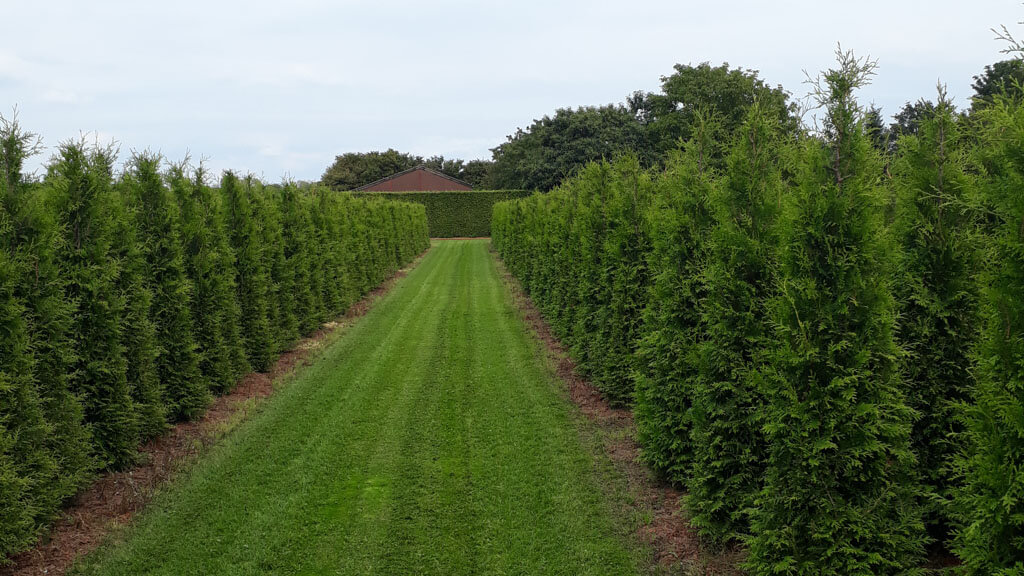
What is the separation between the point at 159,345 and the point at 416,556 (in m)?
5.08

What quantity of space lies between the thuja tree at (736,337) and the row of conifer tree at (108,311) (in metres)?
5.79

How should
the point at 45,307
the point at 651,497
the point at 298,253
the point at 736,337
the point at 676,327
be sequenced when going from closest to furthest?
the point at 736,337 → the point at 45,307 → the point at 676,327 → the point at 651,497 → the point at 298,253

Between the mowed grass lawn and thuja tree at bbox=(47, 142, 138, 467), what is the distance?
3.13 ft

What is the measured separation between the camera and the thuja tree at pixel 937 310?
15.5 ft

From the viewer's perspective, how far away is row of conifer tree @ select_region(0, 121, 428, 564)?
5336 millimetres

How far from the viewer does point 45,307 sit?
5773mm

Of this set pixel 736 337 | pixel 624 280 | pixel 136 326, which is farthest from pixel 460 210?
pixel 736 337

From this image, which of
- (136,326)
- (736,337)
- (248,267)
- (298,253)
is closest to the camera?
(736,337)

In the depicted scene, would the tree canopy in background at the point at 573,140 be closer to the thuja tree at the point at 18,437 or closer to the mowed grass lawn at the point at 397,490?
the mowed grass lawn at the point at 397,490

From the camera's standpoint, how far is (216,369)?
9.85 m

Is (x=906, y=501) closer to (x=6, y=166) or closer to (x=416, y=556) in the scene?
(x=416, y=556)

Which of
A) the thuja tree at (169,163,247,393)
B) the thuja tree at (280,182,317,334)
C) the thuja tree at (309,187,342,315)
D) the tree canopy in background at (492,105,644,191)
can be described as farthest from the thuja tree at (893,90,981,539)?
the tree canopy in background at (492,105,644,191)

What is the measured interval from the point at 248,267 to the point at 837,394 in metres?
10.4

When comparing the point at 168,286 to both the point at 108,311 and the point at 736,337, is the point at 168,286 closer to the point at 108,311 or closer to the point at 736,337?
the point at 108,311
